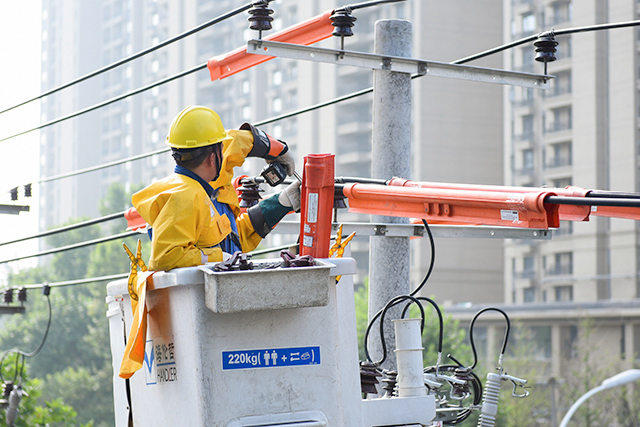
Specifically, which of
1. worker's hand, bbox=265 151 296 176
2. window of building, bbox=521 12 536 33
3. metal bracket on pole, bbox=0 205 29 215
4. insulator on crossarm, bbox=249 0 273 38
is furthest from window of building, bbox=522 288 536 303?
worker's hand, bbox=265 151 296 176

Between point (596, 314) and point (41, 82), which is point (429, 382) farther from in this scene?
point (41, 82)

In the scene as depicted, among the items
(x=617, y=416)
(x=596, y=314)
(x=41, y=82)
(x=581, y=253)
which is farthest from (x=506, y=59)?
(x=41, y=82)

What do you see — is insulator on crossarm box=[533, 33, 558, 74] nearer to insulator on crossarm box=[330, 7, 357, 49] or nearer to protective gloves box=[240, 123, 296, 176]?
insulator on crossarm box=[330, 7, 357, 49]

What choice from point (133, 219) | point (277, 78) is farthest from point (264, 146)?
point (277, 78)

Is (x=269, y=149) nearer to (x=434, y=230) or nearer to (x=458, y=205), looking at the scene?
(x=458, y=205)

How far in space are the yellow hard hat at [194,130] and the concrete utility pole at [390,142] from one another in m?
2.00

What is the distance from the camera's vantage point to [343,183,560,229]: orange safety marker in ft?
15.0

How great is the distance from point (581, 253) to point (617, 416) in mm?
12471

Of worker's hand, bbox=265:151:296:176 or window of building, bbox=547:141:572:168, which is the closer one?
worker's hand, bbox=265:151:296:176

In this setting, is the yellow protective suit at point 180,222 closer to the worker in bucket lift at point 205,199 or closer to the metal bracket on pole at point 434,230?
the worker in bucket lift at point 205,199

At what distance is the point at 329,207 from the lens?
14.8 ft

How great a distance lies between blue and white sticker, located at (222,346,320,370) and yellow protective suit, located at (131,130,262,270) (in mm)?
505

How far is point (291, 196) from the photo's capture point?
471cm

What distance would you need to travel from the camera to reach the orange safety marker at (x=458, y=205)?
4566 millimetres
